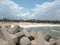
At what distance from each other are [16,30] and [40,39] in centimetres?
152

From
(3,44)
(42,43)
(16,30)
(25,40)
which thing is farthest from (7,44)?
(16,30)

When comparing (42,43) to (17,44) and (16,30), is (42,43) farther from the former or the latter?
(16,30)

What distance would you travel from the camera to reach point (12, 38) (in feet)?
18.3

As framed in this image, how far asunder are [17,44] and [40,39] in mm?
698

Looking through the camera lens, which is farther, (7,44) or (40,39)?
(40,39)

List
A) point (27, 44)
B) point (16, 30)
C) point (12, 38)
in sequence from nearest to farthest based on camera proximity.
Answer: point (27, 44) < point (12, 38) < point (16, 30)

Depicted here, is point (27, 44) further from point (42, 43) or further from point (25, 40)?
point (42, 43)

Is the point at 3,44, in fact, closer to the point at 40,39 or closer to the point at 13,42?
the point at 13,42

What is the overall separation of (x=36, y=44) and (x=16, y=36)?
0.73 meters

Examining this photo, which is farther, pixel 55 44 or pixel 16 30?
pixel 16 30

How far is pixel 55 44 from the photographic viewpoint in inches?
212

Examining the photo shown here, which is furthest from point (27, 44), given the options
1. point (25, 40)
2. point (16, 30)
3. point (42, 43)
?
point (16, 30)

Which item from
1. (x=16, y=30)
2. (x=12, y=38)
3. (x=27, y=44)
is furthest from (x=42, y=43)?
(x=16, y=30)

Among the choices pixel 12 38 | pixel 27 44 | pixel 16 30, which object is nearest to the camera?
pixel 27 44
